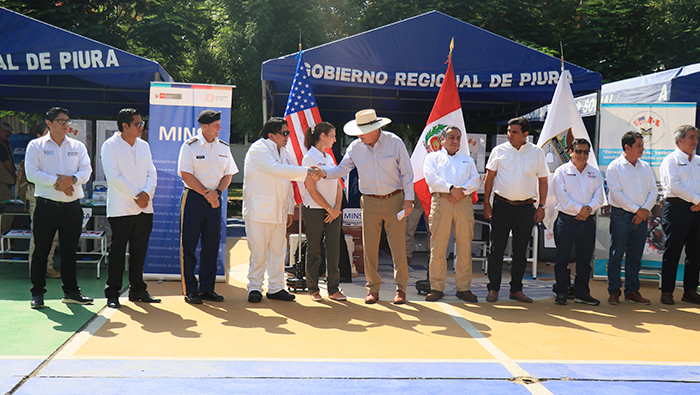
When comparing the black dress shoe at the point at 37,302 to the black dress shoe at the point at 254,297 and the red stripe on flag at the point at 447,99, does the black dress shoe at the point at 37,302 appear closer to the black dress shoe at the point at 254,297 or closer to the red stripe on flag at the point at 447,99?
the black dress shoe at the point at 254,297

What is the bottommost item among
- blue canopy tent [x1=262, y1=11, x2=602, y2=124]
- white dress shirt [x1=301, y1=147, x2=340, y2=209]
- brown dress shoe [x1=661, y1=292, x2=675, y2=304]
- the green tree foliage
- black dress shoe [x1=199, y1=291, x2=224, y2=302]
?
black dress shoe [x1=199, y1=291, x2=224, y2=302]

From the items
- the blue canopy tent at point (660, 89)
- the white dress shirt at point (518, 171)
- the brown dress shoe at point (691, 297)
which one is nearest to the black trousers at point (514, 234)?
the white dress shirt at point (518, 171)

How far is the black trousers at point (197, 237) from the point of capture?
5.45m

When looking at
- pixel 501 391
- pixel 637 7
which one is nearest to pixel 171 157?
pixel 501 391

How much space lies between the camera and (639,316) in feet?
17.5

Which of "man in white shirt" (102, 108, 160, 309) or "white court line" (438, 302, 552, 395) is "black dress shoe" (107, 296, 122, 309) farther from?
"white court line" (438, 302, 552, 395)

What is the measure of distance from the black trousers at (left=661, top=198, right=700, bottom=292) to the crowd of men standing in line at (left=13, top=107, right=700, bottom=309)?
1 cm

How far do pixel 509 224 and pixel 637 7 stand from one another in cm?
1048

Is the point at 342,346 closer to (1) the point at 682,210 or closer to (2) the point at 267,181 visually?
(2) the point at 267,181

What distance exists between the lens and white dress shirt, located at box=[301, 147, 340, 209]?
5582 millimetres

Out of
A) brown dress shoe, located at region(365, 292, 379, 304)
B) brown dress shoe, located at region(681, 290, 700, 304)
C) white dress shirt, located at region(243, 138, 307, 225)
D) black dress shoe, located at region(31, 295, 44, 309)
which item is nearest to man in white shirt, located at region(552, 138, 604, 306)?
brown dress shoe, located at region(681, 290, 700, 304)

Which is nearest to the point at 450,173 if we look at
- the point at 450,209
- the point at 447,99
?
the point at 450,209

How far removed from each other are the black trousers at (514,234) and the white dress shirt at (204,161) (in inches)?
112

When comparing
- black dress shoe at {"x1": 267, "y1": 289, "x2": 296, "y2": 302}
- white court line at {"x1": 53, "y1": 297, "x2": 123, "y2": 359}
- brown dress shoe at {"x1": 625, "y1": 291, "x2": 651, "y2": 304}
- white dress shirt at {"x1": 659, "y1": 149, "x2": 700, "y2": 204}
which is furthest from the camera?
brown dress shoe at {"x1": 625, "y1": 291, "x2": 651, "y2": 304}
